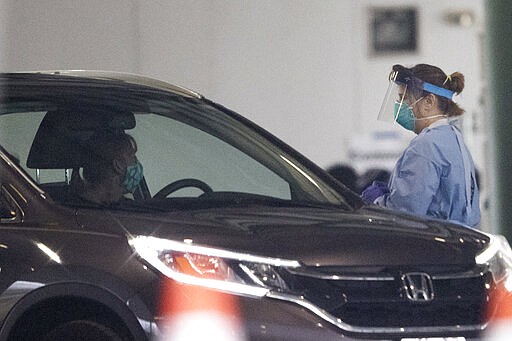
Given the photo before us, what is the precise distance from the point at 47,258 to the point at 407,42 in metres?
9.30

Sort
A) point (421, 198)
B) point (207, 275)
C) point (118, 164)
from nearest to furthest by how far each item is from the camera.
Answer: point (207, 275), point (118, 164), point (421, 198)

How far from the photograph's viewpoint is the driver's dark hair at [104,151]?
5.52 m

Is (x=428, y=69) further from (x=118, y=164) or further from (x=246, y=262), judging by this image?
(x=246, y=262)

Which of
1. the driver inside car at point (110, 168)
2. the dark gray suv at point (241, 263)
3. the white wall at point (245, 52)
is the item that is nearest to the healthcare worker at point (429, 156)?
the dark gray suv at point (241, 263)

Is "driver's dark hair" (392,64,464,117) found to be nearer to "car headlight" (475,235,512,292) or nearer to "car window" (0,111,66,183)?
"car headlight" (475,235,512,292)

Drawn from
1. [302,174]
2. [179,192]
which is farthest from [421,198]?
[179,192]

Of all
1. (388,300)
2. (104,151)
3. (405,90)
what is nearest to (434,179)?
(405,90)

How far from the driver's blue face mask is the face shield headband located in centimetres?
124

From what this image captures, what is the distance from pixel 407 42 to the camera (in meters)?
13.7

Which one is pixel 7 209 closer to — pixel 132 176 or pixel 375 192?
pixel 132 176

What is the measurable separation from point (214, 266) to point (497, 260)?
1023 mm

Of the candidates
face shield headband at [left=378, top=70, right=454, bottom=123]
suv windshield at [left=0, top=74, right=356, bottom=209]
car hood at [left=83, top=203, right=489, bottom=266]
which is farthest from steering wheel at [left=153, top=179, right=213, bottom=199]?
face shield headband at [left=378, top=70, right=454, bottom=123]

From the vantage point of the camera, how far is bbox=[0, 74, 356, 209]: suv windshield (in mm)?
5543

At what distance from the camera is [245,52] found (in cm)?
1155
